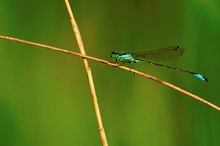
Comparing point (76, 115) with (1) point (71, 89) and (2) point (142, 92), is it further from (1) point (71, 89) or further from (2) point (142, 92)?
(2) point (142, 92)

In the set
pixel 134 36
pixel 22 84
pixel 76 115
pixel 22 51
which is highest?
pixel 134 36

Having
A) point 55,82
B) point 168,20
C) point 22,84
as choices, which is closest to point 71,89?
point 55,82

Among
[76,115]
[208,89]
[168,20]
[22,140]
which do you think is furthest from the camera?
[168,20]

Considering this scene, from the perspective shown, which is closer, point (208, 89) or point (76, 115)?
point (76, 115)

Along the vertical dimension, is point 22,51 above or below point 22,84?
above

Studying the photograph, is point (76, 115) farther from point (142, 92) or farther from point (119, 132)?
point (142, 92)

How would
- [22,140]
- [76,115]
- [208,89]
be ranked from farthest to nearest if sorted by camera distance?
[208,89] < [76,115] < [22,140]
